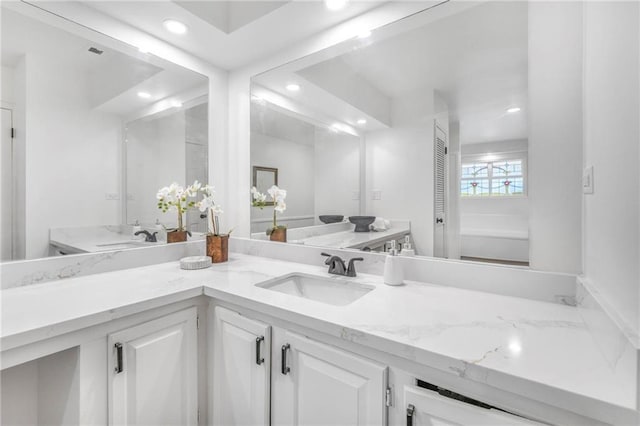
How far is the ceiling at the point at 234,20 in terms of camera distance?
4.76ft

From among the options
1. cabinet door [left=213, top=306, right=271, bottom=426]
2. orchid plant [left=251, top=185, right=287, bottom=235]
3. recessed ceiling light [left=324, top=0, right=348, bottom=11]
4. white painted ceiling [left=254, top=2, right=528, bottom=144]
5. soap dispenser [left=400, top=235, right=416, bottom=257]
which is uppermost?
recessed ceiling light [left=324, top=0, right=348, bottom=11]

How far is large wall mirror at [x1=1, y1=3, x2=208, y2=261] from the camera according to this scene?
124 centimetres

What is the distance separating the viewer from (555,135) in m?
1.07

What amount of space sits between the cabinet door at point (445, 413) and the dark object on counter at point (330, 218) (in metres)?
1.05

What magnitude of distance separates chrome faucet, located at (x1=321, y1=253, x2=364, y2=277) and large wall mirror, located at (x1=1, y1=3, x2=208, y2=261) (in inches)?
43.3

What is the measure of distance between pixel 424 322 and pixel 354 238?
30.2 inches

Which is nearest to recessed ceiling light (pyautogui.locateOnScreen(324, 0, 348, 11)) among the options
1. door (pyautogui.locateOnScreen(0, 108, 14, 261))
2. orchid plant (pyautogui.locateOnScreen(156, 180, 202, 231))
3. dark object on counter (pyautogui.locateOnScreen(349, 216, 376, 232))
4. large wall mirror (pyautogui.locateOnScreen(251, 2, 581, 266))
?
large wall mirror (pyautogui.locateOnScreen(251, 2, 581, 266))

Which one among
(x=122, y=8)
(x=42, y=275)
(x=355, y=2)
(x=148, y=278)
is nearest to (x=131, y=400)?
(x=148, y=278)

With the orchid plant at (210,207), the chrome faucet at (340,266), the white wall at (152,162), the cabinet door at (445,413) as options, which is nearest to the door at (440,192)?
the chrome faucet at (340,266)

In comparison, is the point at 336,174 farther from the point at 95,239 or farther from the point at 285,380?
the point at 95,239

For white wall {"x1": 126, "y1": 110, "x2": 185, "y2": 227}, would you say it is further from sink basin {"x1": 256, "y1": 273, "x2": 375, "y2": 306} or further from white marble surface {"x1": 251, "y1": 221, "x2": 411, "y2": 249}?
sink basin {"x1": 256, "y1": 273, "x2": 375, "y2": 306}

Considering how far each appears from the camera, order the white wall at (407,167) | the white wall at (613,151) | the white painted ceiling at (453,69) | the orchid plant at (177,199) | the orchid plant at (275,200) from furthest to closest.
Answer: the orchid plant at (275,200) → the orchid plant at (177,199) → the white wall at (407,167) → the white painted ceiling at (453,69) → the white wall at (613,151)

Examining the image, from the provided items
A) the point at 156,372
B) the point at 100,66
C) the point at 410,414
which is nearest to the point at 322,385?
the point at 410,414

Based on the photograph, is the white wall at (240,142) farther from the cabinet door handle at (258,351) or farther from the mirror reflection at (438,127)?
the cabinet door handle at (258,351)
